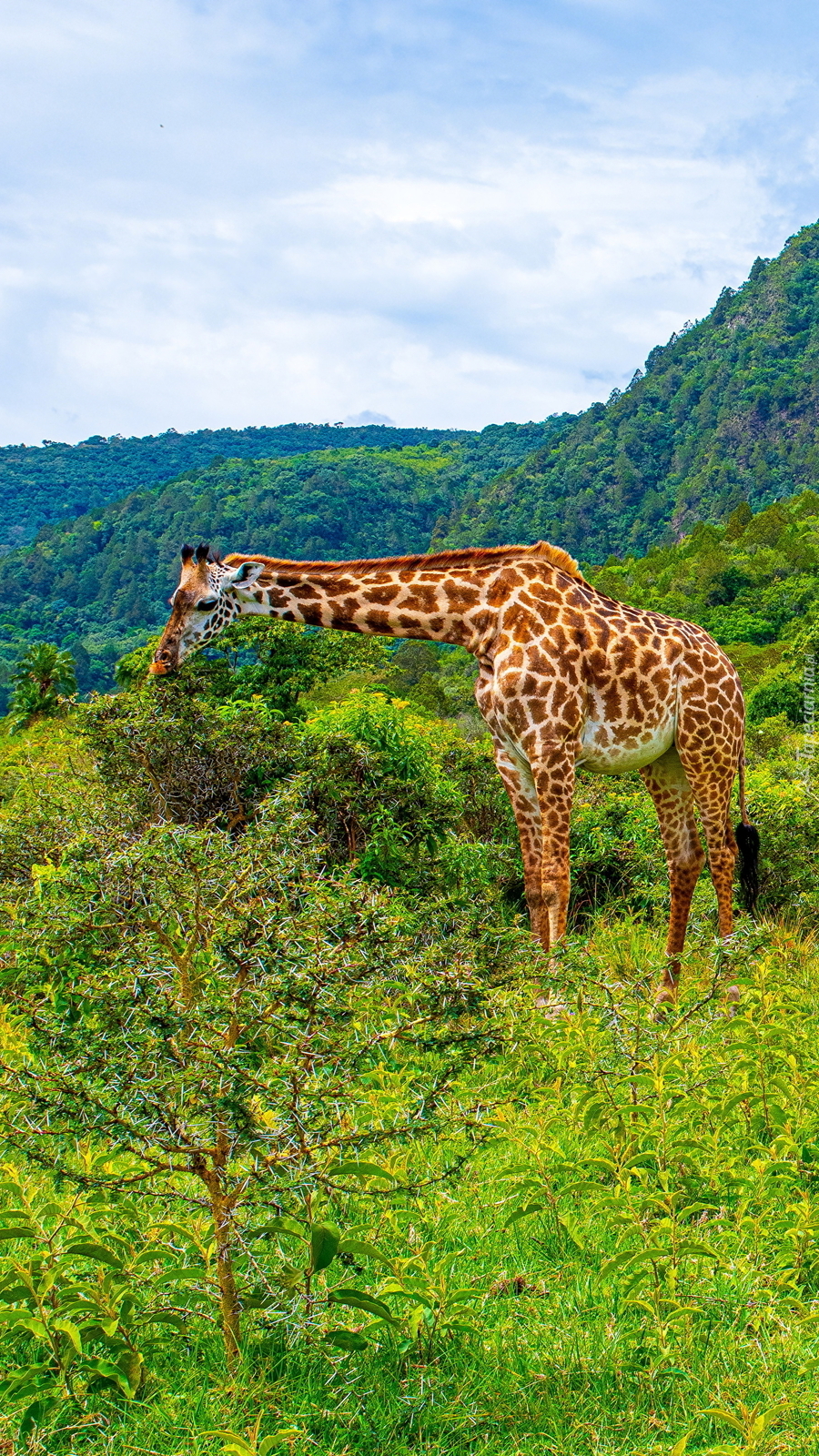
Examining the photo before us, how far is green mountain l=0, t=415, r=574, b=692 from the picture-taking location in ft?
285

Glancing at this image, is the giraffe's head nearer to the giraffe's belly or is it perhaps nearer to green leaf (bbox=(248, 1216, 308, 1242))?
the giraffe's belly

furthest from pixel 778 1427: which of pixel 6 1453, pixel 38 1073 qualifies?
pixel 38 1073

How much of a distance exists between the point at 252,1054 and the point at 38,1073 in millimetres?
549

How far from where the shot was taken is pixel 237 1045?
311 cm

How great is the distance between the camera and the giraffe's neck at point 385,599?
6957mm

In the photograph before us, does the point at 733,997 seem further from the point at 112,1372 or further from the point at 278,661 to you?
the point at 278,661

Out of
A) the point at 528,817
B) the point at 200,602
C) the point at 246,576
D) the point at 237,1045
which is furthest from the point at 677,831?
the point at 237,1045

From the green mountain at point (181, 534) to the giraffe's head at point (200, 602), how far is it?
6135 cm

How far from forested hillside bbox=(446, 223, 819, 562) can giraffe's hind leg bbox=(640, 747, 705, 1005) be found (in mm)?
84923

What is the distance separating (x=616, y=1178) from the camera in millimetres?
4023

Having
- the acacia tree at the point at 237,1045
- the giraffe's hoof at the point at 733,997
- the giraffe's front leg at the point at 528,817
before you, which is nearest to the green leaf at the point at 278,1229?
the acacia tree at the point at 237,1045

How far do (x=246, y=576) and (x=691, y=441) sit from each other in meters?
115

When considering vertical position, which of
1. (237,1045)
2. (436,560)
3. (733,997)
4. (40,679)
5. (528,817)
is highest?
(436,560)

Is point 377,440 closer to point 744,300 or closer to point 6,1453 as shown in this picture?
point 744,300
